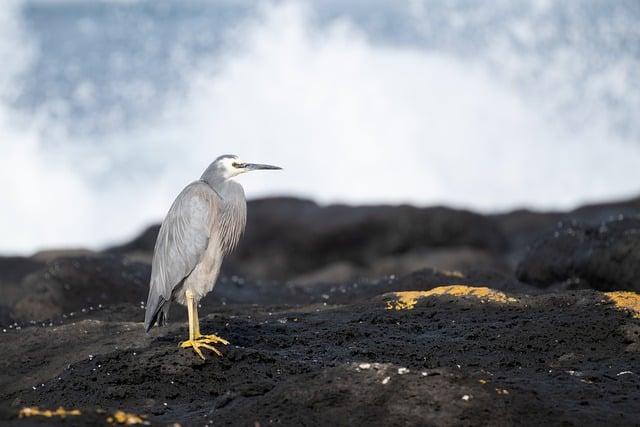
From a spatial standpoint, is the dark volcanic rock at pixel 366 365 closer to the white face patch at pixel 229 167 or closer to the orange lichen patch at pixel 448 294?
the orange lichen patch at pixel 448 294

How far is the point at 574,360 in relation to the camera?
7.48 metres

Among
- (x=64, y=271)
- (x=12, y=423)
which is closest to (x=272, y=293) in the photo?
(x=64, y=271)

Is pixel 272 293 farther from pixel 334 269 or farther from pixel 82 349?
pixel 334 269

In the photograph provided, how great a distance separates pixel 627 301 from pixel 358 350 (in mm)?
2240

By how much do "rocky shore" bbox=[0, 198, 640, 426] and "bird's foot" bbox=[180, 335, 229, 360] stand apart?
3.3 inches

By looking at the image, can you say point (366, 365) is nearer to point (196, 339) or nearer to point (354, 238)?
point (196, 339)

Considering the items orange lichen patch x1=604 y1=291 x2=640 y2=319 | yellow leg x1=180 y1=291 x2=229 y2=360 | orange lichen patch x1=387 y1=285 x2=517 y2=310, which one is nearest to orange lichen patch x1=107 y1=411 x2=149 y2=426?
yellow leg x1=180 y1=291 x2=229 y2=360

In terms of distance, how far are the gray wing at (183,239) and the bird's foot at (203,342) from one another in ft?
1.92

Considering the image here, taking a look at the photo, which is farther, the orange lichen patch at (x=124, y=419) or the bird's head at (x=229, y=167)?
the bird's head at (x=229, y=167)

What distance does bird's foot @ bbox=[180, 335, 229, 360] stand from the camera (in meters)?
7.47

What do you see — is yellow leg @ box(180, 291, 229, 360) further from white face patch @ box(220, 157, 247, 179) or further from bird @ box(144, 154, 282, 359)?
white face patch @ box(220, 157, 247, 179)

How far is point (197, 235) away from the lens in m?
8.14

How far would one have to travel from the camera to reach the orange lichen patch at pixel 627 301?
27.1 feet

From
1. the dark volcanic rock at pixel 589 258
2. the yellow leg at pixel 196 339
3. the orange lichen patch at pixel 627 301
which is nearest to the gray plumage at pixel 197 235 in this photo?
the yellow leg at pixel 196 339
